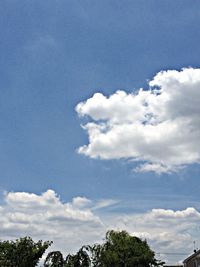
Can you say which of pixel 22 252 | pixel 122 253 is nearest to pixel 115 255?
pixel 122 253

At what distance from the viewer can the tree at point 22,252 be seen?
53906 millimetres

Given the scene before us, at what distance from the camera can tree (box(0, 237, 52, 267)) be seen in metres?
53.9

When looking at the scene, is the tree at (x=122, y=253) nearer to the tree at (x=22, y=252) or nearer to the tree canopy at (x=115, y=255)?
the tree canopy at (x=115, y=255)

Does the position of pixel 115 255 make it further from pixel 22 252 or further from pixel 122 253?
pixel 22 252

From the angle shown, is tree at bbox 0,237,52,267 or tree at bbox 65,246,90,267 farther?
tree at bbox 65,246,90,267

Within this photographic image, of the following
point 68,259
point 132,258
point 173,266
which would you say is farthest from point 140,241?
point 173,266

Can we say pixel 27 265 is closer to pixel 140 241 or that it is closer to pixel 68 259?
pixel 68 259

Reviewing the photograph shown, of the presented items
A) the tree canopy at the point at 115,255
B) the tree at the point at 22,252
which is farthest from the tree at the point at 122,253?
the tree at the point at 22,252

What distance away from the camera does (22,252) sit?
54.7m

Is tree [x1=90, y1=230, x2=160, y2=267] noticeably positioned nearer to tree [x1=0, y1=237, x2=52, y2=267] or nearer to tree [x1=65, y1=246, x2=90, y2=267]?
tree [x1=65, y1=246, x2=90, y2=267]

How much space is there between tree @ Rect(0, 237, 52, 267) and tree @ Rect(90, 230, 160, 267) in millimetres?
24203

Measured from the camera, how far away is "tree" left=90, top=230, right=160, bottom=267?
261 feet

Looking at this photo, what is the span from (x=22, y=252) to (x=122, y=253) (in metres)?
30.0

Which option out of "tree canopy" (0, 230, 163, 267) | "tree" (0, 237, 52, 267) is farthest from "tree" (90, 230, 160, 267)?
"tree" (0, 237, 52, 267)
